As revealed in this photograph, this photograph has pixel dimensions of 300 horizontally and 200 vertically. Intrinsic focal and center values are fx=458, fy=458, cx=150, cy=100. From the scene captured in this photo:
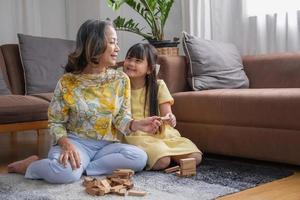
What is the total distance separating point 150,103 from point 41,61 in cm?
119

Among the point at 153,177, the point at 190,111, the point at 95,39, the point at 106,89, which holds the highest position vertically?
the point at 95,39

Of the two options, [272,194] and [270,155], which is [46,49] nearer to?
[270,155]

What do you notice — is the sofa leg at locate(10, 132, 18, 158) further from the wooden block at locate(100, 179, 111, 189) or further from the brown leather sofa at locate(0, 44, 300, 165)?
the wooden block at locate(100, 179, 111, 189)

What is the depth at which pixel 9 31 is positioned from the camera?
13.1 ft

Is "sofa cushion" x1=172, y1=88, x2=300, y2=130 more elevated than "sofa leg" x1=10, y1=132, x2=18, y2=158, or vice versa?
"sofa cushion" x1=172, y1=88, x2=300, y2=130

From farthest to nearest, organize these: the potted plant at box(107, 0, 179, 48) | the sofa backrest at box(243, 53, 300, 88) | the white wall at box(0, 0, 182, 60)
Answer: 1. the white wall at box(0, 0, 182, 60)
2. the potted plant at box(107, 0, 179, 48)
3. the sofa backrest at box(243, 53, 300, 88)

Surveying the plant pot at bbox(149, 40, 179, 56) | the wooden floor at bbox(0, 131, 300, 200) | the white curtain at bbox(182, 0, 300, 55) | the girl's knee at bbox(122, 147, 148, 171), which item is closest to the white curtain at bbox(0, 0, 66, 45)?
the wooden floor at bbox(0, 131, 300, 200)

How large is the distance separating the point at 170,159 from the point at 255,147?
1.36ft

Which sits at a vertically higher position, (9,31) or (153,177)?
(9,31)

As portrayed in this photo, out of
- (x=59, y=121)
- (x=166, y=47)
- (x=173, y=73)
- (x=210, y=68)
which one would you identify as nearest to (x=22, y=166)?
(x=59, y=121)

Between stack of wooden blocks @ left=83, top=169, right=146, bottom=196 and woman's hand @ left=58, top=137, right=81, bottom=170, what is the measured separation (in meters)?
0.08

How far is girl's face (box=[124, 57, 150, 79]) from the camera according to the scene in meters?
2.25

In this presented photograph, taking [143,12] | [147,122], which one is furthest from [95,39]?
[143,12]

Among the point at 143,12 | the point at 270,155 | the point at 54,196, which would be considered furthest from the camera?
the point at 143,12
